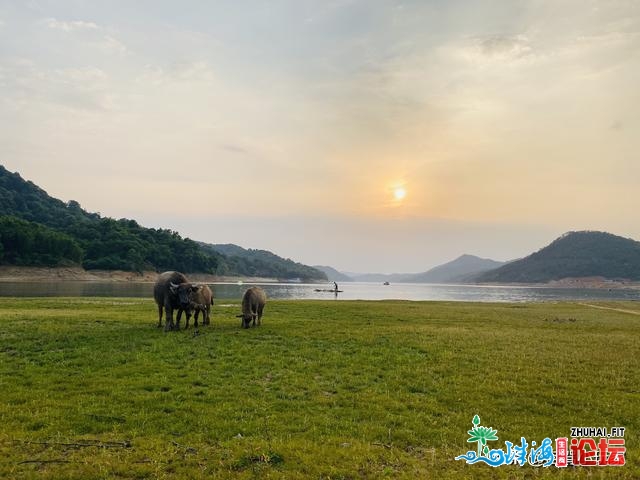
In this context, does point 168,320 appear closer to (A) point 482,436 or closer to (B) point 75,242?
(A) point 482,436

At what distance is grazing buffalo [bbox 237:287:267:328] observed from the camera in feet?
86.9

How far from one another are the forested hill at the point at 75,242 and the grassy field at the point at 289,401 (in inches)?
4856

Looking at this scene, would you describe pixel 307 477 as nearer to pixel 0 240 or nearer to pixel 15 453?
pixel 15 453

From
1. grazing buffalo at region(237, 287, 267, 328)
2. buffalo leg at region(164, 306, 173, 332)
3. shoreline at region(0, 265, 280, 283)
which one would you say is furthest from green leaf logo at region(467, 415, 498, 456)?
shoreline at region(0, 265, 280, 283)

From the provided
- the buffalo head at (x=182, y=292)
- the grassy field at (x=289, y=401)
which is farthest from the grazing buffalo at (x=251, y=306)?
the grassy field at (x=289, y=401)

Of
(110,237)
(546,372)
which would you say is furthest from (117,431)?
(110,237)

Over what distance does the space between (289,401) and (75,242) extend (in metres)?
154

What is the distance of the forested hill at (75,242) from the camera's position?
124 m

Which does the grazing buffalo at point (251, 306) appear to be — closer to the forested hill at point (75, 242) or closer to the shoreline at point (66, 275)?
the shoreline at point (66, 275)

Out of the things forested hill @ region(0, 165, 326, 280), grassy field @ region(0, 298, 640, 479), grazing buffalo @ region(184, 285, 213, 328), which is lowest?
grassy field @ region(0, 298, 640, 479)

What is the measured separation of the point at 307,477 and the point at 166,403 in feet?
18.6

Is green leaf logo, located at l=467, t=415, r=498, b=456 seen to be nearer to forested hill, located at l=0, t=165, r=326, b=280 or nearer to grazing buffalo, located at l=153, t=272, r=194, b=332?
grazing buffalo, located at l=153, t=272, r=194, b=332

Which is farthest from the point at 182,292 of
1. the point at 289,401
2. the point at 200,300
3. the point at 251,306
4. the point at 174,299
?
the point at 289,401

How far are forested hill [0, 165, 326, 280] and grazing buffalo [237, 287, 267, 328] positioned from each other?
123 metres
